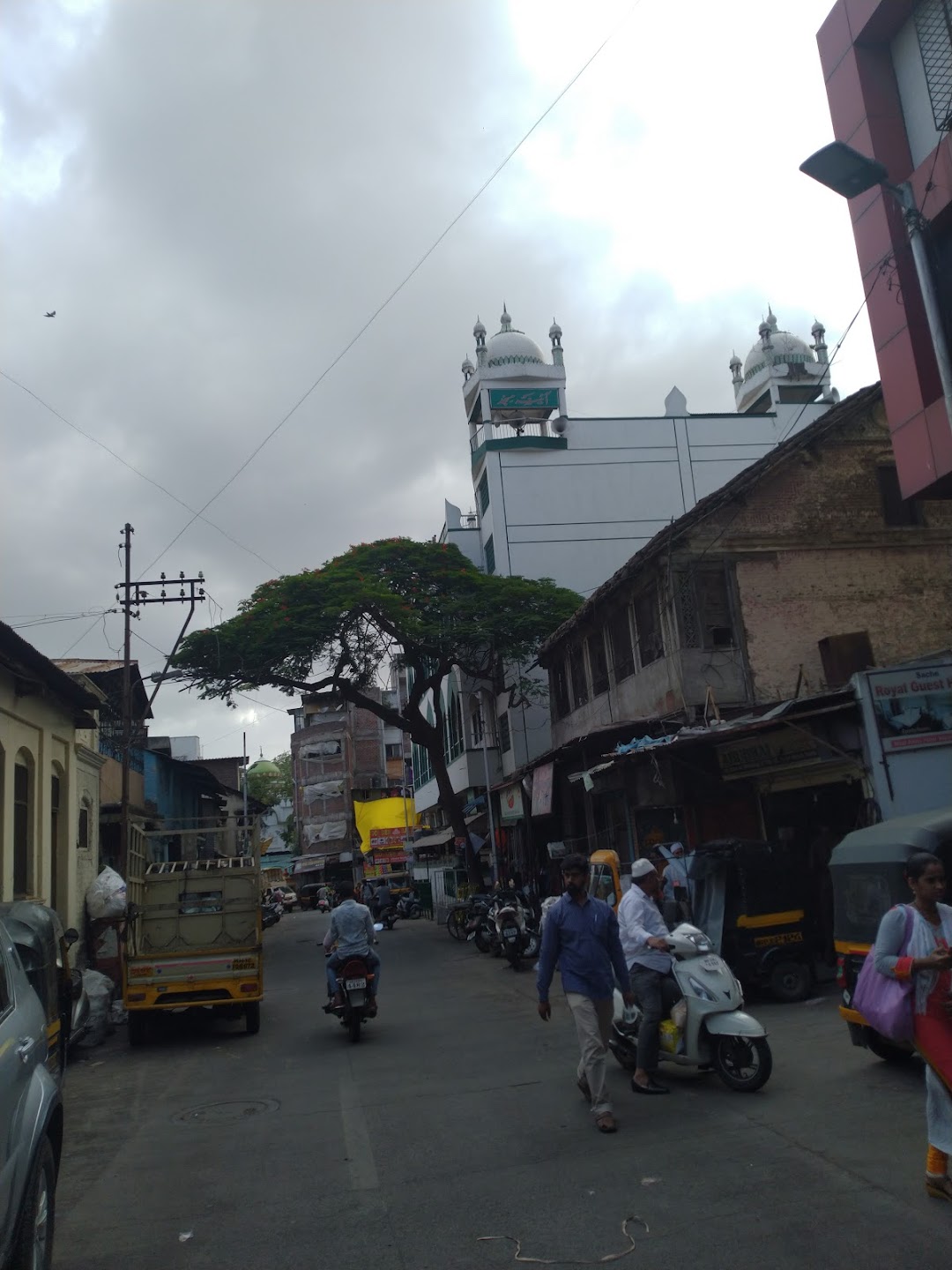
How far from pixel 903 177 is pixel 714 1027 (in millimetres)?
10091

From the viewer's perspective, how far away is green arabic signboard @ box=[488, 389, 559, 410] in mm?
36438

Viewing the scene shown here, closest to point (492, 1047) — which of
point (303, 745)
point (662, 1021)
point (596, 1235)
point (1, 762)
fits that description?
point (662, 1021)

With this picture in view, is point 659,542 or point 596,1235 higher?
point 659,542

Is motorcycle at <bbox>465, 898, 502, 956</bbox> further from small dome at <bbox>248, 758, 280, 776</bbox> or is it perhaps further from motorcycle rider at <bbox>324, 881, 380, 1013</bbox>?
small dome at <bbox>248, 758, 280, 776</bbox>

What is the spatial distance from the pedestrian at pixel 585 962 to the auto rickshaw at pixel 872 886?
6.23ft

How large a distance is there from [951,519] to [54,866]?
17875 millimetres

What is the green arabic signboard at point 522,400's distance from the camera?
120ft

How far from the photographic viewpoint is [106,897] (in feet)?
59.6

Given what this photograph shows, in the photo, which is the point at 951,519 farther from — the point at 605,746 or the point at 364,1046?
the point at 364,1046

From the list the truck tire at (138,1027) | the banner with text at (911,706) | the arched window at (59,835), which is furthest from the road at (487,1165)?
the arched window at (59,835)

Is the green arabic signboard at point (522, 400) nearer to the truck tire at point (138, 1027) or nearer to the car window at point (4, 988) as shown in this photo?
the truck tire at point (138, 1027)

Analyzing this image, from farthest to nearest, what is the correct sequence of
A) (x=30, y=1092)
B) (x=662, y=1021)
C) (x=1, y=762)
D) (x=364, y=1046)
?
(x=1, y=762) < (x=364, y=1046) < (x=662, y=1021) < (x=30, y=1092)

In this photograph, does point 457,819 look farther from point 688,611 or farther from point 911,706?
point 911,706

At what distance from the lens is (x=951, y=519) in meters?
19.7
